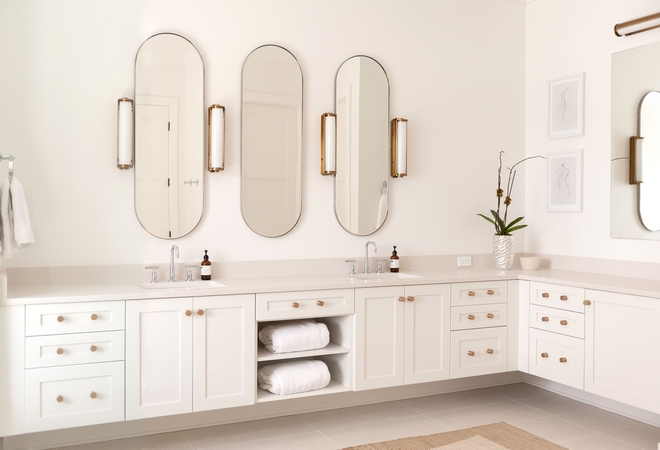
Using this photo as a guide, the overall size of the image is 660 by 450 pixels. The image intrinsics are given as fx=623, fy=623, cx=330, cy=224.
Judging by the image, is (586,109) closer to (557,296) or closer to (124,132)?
(557,296)

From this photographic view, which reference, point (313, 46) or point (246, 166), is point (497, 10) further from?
point (246, 166)

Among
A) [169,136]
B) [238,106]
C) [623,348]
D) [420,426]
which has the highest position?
[238,106]

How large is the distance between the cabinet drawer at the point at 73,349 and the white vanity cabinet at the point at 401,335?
123cm

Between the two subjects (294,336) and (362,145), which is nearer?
(294,336)

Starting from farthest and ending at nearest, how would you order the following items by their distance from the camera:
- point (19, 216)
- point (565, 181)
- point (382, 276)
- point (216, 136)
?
1. point (565, 181)
2. point (382, 276)
3. point (216, 136)
4. point (19, 216)

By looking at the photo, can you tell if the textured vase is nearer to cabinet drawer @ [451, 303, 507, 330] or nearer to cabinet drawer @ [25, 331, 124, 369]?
cabinet drawer @ [451, 303, 507, 330]

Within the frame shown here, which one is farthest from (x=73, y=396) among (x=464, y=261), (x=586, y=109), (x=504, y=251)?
(x=586, y=109)

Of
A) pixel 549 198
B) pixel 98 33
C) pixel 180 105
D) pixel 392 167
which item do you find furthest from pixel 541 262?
pixel 98 33

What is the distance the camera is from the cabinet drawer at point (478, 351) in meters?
3.61

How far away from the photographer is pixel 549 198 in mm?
4199

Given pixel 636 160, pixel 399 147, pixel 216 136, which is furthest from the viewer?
pixel 399 147

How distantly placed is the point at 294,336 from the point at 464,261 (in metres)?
1.48

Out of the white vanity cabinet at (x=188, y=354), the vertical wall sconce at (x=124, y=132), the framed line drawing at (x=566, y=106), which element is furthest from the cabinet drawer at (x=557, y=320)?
the vertical wall sconce at (x=124, y=132)

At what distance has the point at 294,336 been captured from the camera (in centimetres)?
319
